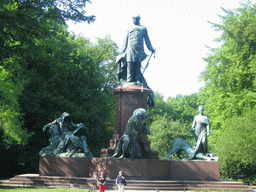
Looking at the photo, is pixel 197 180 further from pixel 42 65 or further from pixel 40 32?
pixel 42 65

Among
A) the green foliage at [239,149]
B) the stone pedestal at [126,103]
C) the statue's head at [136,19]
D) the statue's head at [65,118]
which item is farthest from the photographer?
the green foliage at [239,149]

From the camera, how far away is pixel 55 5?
583 inches

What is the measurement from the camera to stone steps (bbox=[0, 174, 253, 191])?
39.7 feet

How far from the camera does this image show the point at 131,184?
12117 millimetres

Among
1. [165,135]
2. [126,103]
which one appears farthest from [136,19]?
[165,135]

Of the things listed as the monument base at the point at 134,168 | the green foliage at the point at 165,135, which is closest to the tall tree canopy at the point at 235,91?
the green foliage at the point at 165,135

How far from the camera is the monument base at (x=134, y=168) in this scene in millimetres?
12776

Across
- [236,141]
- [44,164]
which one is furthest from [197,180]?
[236,141]

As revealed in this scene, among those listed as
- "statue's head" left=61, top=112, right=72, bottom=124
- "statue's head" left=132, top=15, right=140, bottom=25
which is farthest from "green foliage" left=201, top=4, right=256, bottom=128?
"statue's head" left=61, top=112, right=72, bottom=124

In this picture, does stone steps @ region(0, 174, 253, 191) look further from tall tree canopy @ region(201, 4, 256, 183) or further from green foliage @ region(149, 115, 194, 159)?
green foliage @ region(149, 115, 194, 159)

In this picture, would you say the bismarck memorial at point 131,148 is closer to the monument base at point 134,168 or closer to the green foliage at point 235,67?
the monument base at point 134,168

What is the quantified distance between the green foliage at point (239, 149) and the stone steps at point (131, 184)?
322 inches

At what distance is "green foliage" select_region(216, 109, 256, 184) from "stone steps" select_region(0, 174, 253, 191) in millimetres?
8168

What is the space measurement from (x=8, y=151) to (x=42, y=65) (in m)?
6.81
